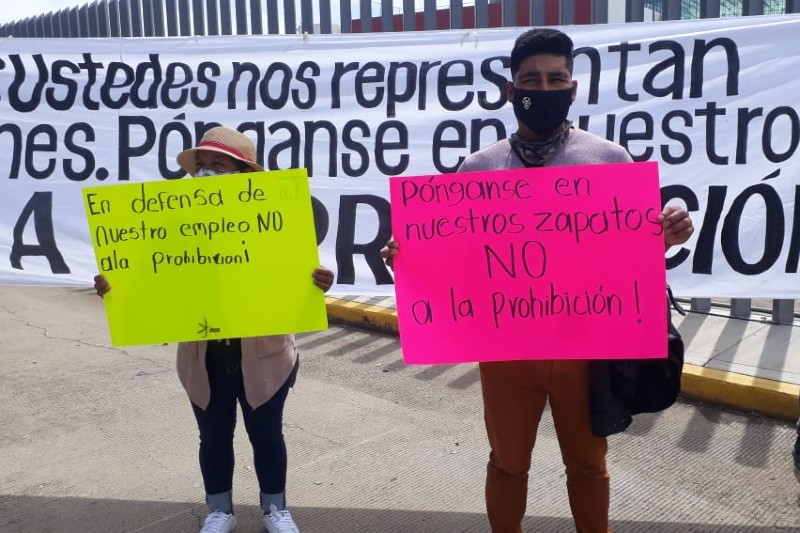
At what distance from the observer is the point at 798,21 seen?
3.06m

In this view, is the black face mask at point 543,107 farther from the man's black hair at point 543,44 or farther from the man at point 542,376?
the man's black hair at point 543,44

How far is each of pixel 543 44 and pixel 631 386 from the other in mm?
1084

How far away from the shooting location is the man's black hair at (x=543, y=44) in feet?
6.95

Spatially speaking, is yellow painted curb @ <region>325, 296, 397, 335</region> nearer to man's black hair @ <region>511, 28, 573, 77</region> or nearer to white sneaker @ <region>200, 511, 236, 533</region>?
white sneaker @ <region>200, 511, 236, 533</region>

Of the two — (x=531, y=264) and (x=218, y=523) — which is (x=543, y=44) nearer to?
(x=531, y=264)

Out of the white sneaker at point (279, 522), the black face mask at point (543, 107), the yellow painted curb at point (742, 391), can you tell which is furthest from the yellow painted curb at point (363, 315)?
the black face mask at point (543, 107)

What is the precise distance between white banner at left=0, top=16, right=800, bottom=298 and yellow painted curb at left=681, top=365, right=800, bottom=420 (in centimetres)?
123

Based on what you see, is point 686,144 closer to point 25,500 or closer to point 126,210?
point 126,210

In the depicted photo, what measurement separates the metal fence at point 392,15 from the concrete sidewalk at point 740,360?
0.23 meters

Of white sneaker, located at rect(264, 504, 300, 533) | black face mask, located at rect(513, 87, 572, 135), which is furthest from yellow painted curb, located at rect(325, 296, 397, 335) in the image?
black face mask, located at rect(513, 87, 572, 135)

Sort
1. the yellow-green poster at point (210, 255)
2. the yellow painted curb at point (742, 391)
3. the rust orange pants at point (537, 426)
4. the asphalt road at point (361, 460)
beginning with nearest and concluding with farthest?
the rust orange pants at point (537, 426)
the yellow-green poster at point (210, 255)
the asphalt road at point (361, 460)
the yellow painted curb at point (742, 391)

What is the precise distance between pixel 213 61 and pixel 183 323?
4.95ft

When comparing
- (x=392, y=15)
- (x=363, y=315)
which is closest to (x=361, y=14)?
(x=392, y=15)

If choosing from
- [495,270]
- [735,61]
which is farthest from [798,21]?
[495,270]
